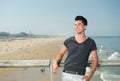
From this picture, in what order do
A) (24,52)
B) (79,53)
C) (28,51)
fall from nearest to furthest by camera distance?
(79,53) < (24,52) < (28,51)

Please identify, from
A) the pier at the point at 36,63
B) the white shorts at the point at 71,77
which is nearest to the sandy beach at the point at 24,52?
the pier at the point at 36,63

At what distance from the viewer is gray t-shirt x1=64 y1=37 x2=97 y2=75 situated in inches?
151

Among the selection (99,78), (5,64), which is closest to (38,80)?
(99,78)

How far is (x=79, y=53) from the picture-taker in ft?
12.6

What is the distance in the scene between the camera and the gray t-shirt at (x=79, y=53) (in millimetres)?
3828

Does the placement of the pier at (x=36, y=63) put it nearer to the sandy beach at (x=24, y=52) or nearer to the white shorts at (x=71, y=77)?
the white shorts at (x=71, y=77)

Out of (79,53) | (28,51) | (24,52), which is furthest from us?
(28,51)

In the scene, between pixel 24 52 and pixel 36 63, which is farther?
pixel 24 52

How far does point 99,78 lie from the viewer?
71.3 ft

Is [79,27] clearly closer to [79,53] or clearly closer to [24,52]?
[79,53]

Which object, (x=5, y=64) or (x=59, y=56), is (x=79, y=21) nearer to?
(x=59, y=56)

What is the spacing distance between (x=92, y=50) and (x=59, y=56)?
0.51 meters

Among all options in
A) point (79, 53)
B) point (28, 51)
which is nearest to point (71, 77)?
point (79, 53)

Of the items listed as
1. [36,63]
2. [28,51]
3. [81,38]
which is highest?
[81,38]
